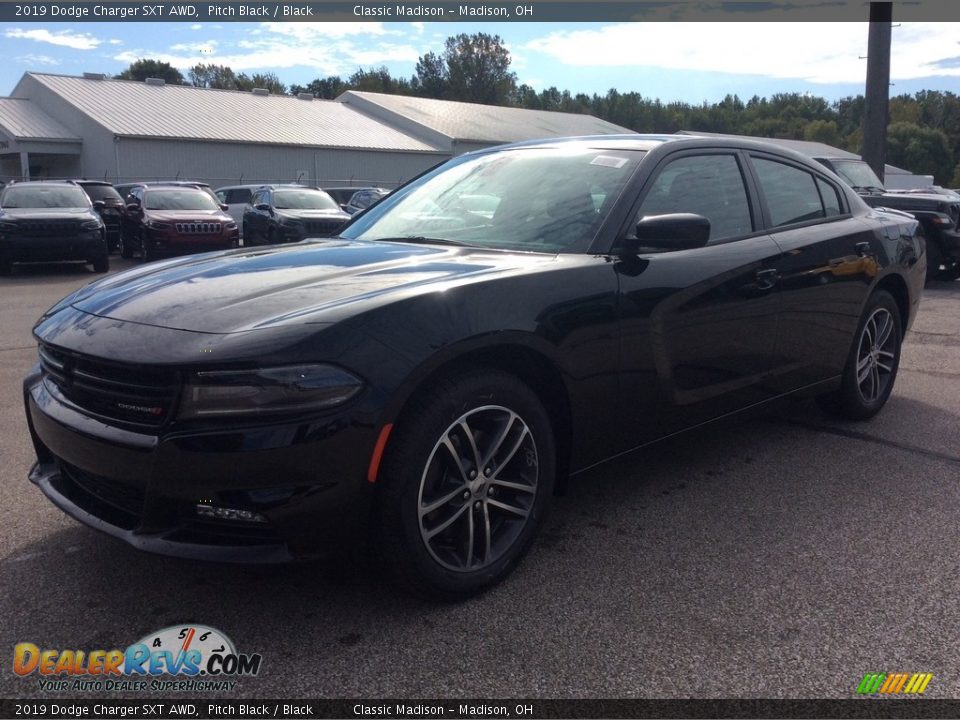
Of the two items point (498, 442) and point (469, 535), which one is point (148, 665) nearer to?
point (469, 535)

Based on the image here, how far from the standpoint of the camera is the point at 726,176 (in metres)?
4.13

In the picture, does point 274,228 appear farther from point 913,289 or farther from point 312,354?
point 312,354

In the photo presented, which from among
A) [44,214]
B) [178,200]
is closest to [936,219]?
Result: [178,200]

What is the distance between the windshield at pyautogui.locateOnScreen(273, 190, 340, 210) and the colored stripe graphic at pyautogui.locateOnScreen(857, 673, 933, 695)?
16715 millimetres

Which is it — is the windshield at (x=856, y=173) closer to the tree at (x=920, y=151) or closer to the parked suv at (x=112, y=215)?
the parked suv at (x=112, y=215)

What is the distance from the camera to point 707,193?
398 cm

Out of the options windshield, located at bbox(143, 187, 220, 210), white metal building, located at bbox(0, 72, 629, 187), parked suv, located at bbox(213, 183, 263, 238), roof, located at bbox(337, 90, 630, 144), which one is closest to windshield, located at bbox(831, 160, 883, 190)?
windshield, located at bbox(143, 187, 220, 210)

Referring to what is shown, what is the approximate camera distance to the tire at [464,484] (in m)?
2.62

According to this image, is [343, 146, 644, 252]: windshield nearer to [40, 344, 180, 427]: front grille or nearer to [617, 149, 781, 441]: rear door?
[617, 149, 781, 441]: rear door

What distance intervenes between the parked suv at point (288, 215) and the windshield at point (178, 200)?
1.05 meters

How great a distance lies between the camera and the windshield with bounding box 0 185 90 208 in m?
14.7

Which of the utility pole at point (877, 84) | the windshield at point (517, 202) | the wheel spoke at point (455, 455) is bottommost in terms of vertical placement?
the wheel spoke at point (455, 455)

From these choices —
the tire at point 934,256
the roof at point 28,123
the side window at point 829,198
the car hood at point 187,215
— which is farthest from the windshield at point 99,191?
the side window at point 829,198

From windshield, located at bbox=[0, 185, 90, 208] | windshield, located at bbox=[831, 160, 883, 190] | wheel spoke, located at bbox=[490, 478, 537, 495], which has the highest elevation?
windshield, located at bbox=[831, 160, 883, 190]
